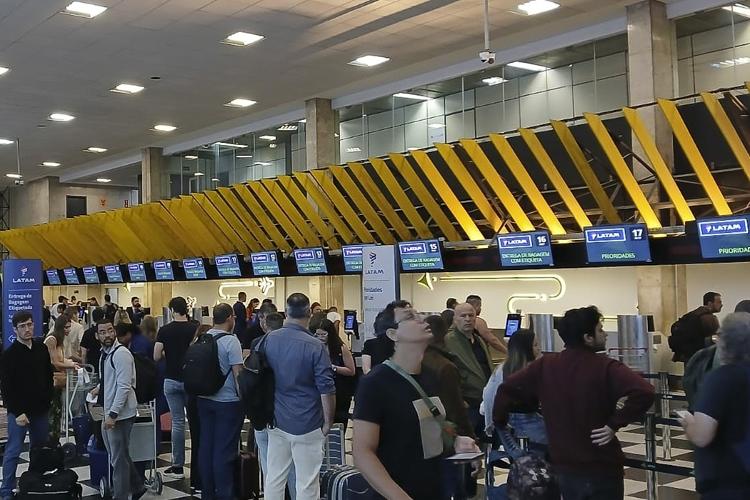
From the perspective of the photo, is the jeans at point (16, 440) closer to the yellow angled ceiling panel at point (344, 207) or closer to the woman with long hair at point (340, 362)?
the woman with long hair at point (340, 362)

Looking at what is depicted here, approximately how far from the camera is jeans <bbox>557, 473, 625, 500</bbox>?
12.2ft

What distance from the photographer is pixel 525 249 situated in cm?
1247

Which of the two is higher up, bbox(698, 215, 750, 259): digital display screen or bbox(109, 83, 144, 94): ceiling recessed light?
bbox(109, 83, 144, 94): ceiling recessed light

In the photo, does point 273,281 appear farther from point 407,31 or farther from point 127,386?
point 127,386

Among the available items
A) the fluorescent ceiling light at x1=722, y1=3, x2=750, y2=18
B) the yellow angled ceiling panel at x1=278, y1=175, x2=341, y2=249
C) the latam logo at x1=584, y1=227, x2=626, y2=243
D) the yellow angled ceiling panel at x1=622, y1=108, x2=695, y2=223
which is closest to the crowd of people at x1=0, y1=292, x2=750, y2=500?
the latam logo at x1=584, y1=227, x2=626, y2=243

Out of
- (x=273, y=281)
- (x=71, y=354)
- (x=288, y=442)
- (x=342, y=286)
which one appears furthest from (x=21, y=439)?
(x=273, y=281)

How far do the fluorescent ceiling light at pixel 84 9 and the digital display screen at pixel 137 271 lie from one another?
421 inches

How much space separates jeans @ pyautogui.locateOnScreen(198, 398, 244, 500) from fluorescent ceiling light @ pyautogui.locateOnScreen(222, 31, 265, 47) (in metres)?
7.97

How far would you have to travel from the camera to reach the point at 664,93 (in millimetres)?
12008

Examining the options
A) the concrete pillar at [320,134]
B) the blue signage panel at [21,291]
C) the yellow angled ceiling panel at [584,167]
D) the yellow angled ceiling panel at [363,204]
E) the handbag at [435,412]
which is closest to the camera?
the handbag at [435,412]

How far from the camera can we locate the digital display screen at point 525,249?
40.1 feet

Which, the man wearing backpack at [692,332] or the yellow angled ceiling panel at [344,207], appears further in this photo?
the yellow angled ceiling panel at [344,207]

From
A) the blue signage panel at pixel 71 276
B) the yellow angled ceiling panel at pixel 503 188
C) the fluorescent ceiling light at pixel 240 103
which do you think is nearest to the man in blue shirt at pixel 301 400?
the yellow angled ceiling panel at pixel 503 188

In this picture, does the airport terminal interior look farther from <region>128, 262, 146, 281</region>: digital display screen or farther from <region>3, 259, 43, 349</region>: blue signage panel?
<region>128, 262, 146, 281</region>: digital display screen
